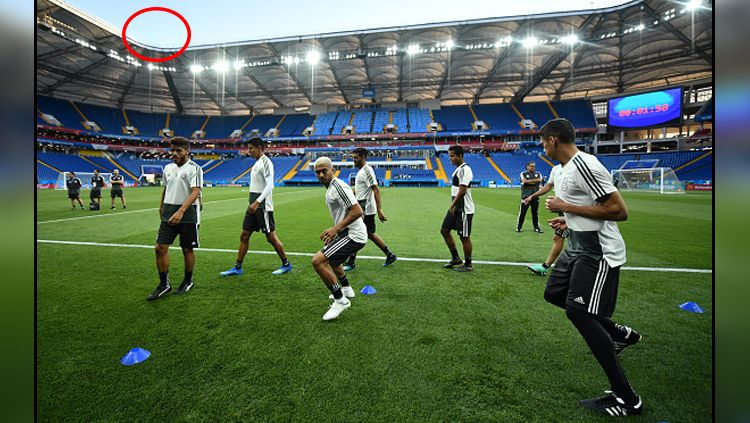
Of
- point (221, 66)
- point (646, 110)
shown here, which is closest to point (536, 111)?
point (646, 110)

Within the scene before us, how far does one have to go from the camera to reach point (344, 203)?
4008mm

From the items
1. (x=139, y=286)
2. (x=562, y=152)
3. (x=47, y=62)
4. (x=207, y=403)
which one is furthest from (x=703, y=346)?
(x=47, y=62)

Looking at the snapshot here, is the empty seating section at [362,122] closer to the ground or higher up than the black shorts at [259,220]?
higher up

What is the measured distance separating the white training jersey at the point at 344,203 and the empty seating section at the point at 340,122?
184 feet

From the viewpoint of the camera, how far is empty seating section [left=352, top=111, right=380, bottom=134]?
57750 mm

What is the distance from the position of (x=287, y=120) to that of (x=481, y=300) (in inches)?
2529

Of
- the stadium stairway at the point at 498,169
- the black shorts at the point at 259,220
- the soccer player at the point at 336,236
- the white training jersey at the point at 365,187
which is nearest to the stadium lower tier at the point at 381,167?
the stadium stairway at the point at 498,169

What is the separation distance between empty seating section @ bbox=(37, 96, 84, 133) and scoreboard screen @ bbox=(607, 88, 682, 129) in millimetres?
78519

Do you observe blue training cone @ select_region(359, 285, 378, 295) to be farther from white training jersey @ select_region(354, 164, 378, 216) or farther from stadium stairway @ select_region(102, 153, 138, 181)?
stadium stairway @ select_region(102, 153, 138, 181)

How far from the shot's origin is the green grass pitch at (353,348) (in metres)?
2.30

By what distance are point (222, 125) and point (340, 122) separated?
23894 millimetres

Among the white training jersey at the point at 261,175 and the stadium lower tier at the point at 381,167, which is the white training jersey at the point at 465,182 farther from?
the stadium lower tier at the point at 381,167

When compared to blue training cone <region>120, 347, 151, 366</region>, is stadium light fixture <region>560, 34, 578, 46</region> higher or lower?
higher

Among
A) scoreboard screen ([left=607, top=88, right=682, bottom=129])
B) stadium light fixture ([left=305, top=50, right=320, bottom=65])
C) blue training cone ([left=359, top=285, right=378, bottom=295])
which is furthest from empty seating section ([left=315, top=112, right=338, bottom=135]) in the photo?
blue training cone ([left=359, top=285, right=378, bottom=295])
